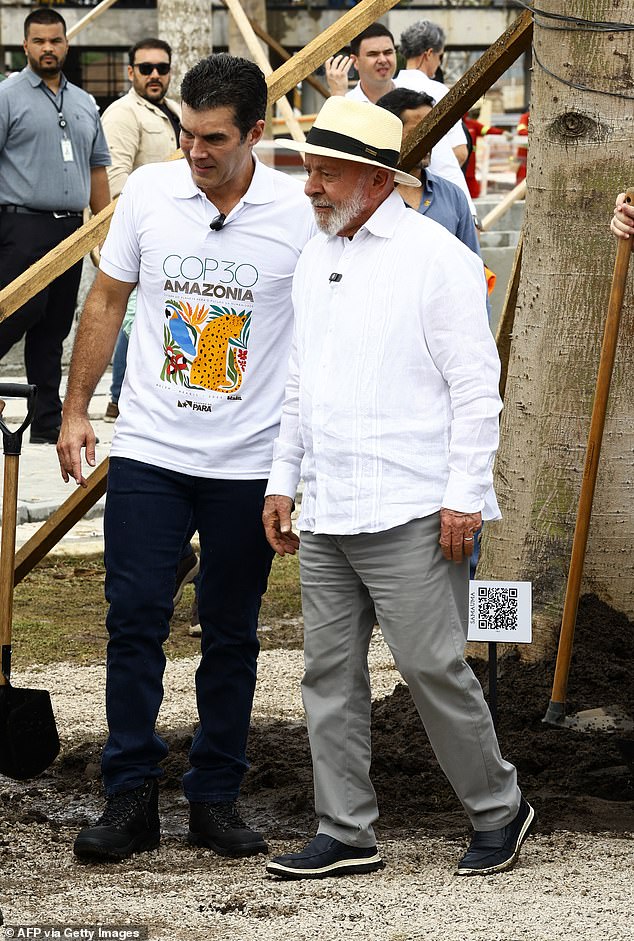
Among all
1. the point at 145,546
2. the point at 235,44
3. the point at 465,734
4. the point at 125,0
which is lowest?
the point at 465,734

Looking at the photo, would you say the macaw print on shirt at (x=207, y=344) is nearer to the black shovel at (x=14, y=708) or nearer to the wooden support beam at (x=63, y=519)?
the black shovel at (x=14, y=708)

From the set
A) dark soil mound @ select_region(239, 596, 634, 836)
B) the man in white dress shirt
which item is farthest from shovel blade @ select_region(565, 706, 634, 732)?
the man in white dress shirt

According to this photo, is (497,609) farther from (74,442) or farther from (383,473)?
(74,442)

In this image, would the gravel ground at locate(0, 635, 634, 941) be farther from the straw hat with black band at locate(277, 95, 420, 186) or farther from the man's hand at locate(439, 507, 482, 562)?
the straw hat with black band at locate(277, 95, 420, 186)

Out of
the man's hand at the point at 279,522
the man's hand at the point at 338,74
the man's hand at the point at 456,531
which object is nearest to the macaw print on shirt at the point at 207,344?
the man's hand at the point at 279,522

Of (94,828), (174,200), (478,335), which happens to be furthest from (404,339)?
(94,828)

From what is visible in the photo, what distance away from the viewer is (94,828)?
409 cm

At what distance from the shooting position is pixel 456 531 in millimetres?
3771

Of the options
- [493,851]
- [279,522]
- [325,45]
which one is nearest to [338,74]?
[325,45]

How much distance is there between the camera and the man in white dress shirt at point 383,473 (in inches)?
149

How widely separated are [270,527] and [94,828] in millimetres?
895

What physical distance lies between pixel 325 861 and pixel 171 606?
0.77m

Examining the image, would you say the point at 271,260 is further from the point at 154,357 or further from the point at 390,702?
the point at 390,702

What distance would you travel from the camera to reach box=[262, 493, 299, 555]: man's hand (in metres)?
4.00
